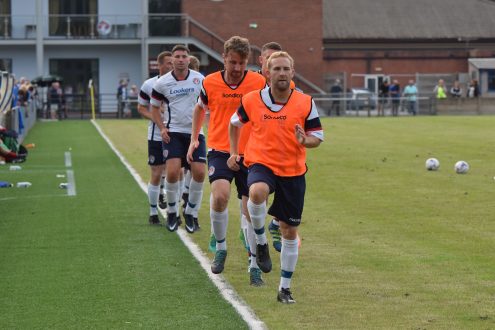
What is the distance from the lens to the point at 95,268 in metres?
10.9

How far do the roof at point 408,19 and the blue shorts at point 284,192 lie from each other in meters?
62.8

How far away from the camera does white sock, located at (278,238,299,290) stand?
29.7ft

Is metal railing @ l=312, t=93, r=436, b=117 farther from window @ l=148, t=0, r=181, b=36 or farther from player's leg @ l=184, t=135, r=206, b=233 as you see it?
player's leg @ l=184, t=135, r=206, b=233

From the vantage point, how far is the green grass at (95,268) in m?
8.61

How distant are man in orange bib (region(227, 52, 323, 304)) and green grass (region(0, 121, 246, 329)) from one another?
786 mm

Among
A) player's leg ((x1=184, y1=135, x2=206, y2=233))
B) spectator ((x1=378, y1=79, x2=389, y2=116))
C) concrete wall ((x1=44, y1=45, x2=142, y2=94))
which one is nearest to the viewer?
player's leg ((x1=184, y1=135, x2=206, y2=233))

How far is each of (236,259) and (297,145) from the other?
7.98 ft

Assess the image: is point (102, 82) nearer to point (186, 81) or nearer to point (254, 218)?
point (186, 81)

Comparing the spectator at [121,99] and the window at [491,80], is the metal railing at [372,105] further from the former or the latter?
the spectator at [121,99]

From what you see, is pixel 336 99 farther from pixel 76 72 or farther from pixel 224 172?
pixel 224 172

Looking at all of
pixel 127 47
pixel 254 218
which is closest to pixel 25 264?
pixel 254 218

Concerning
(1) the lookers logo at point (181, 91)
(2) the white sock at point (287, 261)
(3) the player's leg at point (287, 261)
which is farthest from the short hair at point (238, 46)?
(1) the lookers logo at point (181, 91)

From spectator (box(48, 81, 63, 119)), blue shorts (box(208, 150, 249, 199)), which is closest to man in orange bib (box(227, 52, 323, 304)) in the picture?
blue shorts (box(208, 150, 249, 199))

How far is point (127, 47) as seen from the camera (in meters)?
62.5
